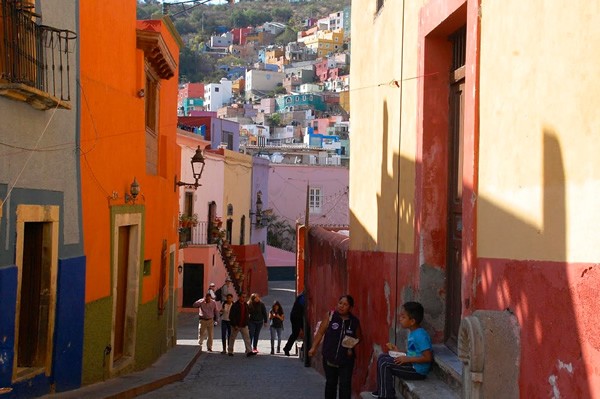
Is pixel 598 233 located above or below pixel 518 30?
below

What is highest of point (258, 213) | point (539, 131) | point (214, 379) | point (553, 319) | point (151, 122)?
point (151, 122)

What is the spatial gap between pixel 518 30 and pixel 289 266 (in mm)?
49718

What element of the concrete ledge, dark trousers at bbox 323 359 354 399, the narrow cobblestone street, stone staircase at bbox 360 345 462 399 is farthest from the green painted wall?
stone staircase at bbox 360 345 462 399

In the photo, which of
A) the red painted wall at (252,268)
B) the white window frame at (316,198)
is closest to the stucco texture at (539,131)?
the red painted wall at (252,268)

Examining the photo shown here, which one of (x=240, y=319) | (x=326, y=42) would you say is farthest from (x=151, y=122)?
(x=326, y=42)

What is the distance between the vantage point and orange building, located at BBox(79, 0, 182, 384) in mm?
12516

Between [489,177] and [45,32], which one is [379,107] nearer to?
[45,32]

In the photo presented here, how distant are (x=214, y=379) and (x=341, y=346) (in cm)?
627

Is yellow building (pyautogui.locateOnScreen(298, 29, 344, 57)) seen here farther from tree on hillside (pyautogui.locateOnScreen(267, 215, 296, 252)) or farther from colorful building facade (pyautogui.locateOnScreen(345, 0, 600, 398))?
colorful building facade (pyautogui.locateOnScreen(345, 0, 600, 398))

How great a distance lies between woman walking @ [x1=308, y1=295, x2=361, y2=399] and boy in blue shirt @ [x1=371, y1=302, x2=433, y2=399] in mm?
1740

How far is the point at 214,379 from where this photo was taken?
53.4 ft

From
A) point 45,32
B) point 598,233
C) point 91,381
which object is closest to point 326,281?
point 91,381

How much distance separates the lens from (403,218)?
33.2 feet

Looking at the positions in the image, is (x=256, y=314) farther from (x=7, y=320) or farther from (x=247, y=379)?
(x=7, y=320)
